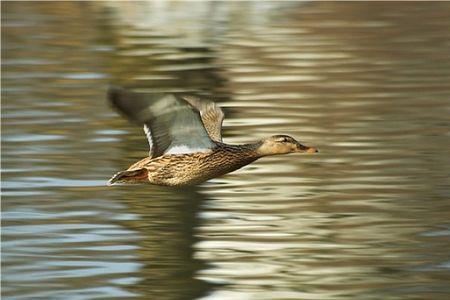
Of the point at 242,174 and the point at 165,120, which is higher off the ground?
the point at 165,120

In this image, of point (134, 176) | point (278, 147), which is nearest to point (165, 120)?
point (134, 176)

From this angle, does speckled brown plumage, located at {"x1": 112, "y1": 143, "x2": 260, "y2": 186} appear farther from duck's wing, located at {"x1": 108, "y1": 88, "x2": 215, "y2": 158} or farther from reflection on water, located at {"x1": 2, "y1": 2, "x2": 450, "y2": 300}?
reflection on water, located at {"x1": 2, "y1": 2, "x2": 450, "y2": 300}

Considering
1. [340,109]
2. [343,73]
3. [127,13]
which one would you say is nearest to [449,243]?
[340,109]

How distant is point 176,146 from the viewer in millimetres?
8328

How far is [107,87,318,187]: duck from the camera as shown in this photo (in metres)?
7.81

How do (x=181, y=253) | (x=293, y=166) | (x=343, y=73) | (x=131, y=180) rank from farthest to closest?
(x=343, y=73), (x=293, y=166), (x=181, y=253), (x=131, y=180)

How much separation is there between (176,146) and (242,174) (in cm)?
372

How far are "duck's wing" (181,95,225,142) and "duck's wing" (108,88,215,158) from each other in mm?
571

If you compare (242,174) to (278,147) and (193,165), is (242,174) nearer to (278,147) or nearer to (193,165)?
(278,147)

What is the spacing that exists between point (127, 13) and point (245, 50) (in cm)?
456

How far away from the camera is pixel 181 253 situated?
965 centimetres

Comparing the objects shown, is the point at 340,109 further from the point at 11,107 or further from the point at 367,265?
the point at 367,265

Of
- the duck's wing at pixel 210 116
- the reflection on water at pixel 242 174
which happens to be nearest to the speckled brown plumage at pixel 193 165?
the duck's wing at pixel 210 116

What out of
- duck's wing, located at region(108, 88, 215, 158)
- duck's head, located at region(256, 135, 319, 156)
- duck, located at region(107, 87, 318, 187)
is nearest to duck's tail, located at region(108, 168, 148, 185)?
duck, located at region(107, 87, 318, 187)
